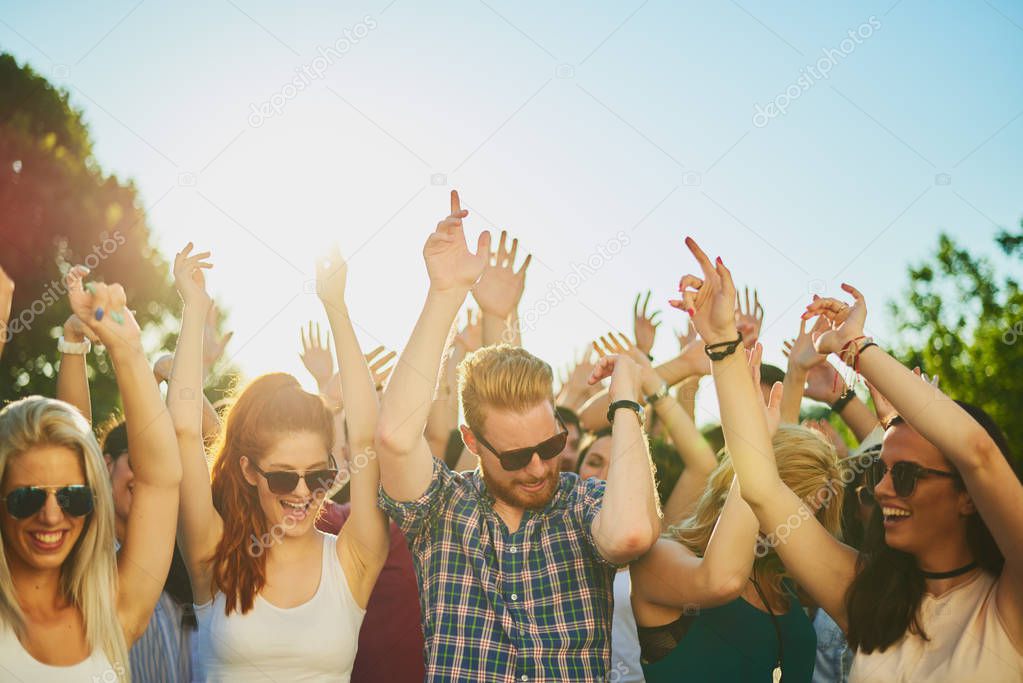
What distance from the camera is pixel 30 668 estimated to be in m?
2.98

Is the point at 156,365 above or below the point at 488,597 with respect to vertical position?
above

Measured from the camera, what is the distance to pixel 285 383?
383 cm

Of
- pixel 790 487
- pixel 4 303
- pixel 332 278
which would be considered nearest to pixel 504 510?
pixel 332 278

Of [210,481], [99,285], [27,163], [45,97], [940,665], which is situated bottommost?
[940,665]

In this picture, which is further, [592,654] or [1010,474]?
[592,654]

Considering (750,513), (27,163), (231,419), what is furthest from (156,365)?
(27,163)

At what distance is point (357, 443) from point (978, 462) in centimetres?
211

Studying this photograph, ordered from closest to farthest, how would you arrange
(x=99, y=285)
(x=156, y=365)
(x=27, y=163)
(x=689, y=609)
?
(x=99, y=285), (x=689, y=609), (x=156, y=365), (x=27, y=163)

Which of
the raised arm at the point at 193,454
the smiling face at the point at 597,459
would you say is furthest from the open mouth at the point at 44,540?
the smiling face at the point at 597,459

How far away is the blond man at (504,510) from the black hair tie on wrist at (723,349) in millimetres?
389

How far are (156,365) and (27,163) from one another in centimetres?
1414

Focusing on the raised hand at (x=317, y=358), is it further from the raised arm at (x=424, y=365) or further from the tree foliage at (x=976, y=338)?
the tree foliage at (x=976, y=338)

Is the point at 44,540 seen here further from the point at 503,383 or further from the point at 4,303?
the point at 503,383

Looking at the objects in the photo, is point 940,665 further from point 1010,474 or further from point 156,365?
point 156,365
